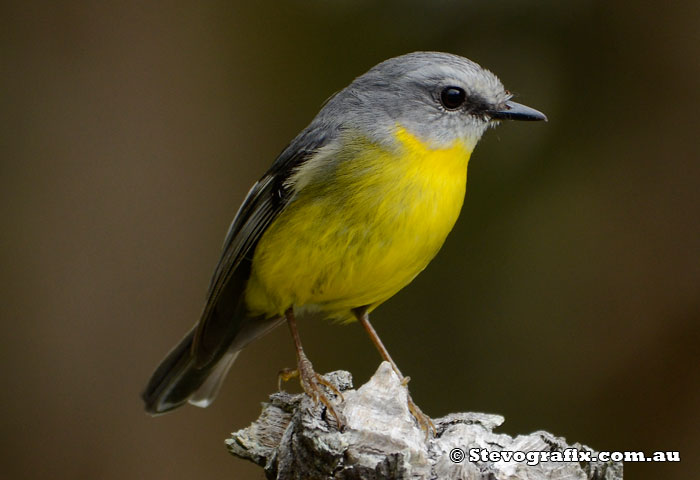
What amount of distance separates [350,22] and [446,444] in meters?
3.69

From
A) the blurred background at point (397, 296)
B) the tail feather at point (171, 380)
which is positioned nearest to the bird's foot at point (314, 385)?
the tail feather at point (171, 380)

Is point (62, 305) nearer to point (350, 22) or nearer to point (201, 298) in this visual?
point (201, 298)

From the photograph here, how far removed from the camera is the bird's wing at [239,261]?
3.89 meters

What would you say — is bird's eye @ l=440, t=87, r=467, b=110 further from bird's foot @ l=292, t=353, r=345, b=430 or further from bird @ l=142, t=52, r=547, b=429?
bird's foot @ l=292, t=353, r=345, b=430

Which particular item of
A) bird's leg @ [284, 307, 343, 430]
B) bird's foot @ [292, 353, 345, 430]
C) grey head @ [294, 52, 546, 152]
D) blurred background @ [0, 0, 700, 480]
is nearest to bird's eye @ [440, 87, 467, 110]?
grey head @ [294, 52, 546, 152]

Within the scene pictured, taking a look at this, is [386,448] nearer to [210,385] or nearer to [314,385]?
[314,385]

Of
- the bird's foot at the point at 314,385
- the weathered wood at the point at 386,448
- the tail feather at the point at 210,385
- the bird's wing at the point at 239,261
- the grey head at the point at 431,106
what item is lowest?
the weathered wood at the point at 386,448

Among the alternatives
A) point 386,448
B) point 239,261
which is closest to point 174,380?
point 239,261

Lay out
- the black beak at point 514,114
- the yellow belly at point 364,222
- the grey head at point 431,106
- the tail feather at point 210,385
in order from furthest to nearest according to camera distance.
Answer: the tail feather at point 210,385, the black beak at point 514,114, the grey head at point 431,106, the yellow belly at point 364,222

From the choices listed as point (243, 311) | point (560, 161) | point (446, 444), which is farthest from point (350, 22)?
point (446, 444)

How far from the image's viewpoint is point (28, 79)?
553cm

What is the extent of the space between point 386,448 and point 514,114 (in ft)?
5.84

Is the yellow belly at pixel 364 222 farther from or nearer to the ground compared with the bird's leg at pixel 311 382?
farther from the ground

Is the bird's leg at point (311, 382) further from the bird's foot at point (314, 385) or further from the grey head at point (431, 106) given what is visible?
the grey head at point (431, 106)
